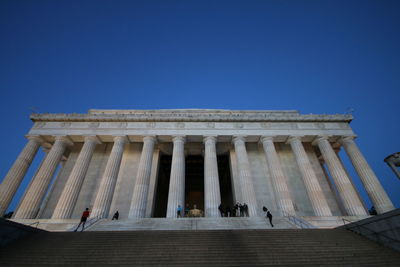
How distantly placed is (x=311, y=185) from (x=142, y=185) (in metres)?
19.1

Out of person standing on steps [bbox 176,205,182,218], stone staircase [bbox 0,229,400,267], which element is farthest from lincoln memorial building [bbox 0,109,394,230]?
stone staircase [bbox 0,229,400,267]

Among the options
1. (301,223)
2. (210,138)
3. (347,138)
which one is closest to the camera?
(301,223)

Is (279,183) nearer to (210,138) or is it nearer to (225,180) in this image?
(210,138)

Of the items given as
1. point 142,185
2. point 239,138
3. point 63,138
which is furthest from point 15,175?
point 239,138

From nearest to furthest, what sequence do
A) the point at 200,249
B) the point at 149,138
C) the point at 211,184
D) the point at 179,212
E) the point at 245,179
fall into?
the point at 200,249 < the point at 179,212 < the point at 211,184 < the point at 245,179 < the point at 149,138

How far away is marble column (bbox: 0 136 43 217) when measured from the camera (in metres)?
19.4

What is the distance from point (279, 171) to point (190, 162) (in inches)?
627

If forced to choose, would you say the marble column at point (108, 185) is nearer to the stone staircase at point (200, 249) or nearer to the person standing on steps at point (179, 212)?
the person standing on steps at point (179, 212)

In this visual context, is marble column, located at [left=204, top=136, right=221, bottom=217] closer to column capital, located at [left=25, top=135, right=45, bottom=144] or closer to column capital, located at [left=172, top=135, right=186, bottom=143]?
column capital, located at [left=172, top=135, right=186, bottom=143]

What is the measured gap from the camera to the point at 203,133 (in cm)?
2505

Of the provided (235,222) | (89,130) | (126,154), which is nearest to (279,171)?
(235,222)

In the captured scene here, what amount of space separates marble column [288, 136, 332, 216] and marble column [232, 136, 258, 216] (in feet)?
20.8

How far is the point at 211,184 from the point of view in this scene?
21344 mm

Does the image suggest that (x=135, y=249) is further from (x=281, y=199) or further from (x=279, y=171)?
(x=279, y=171)
